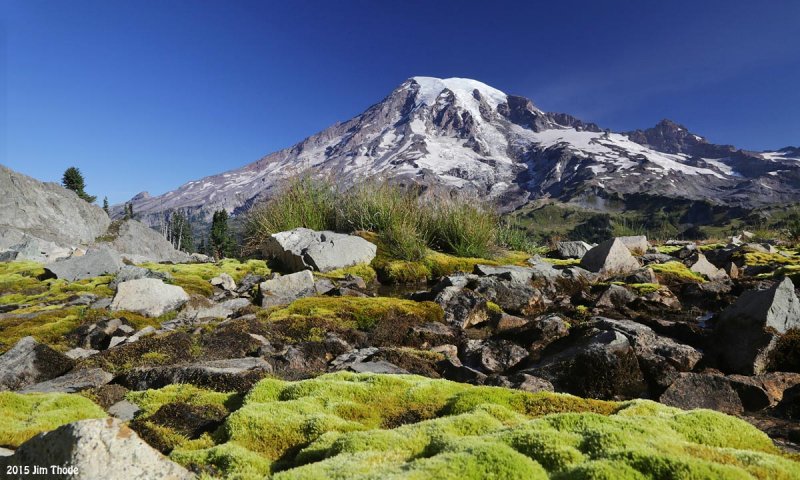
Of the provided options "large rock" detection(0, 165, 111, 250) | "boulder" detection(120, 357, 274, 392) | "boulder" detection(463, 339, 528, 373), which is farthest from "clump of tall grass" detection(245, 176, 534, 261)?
"large rock" detection(0, 165, 111, 250)

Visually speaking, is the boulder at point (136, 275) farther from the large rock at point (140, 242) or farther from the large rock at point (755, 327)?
the large rock at point (140, 242)

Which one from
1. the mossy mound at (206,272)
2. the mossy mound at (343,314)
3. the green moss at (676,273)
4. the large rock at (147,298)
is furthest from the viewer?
the green moss at (676,273)

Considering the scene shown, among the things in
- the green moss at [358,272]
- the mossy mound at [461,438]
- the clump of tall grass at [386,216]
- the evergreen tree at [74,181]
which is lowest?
the mossy mound at [461,438]

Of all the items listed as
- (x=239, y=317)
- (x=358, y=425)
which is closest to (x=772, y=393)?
(x=358, y=425)

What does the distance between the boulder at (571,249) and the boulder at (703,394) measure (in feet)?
61.1

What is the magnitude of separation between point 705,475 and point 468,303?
35.0 ft

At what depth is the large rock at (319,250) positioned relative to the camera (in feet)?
61.0

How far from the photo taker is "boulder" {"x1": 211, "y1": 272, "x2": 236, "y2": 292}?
1706 cm

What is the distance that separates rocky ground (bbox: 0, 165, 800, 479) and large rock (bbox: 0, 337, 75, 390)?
0.11 ft

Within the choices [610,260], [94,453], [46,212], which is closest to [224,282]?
[94,453]

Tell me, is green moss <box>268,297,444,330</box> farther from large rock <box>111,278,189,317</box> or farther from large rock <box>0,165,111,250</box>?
large rock <box>0,165,111,250</box>

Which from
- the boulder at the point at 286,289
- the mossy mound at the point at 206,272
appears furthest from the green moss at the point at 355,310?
the mossy mound at the point at 206,272

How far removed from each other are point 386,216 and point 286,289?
761 centimetres

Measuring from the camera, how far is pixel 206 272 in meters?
19.2
